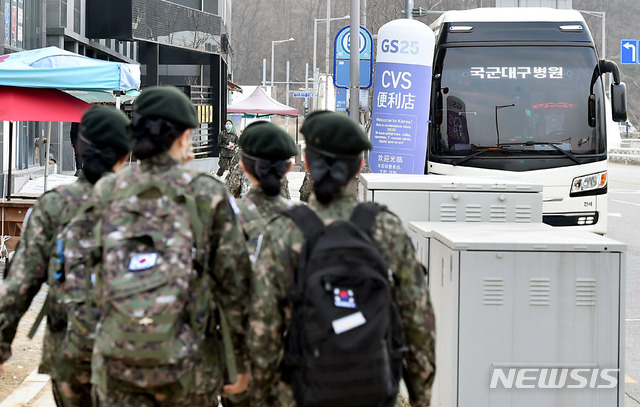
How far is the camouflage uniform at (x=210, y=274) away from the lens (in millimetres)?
3348

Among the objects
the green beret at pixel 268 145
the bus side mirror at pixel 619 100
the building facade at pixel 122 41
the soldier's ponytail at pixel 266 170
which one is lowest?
the soldier's ponytail at pixel 266 170

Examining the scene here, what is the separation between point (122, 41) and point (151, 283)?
26.5 metres

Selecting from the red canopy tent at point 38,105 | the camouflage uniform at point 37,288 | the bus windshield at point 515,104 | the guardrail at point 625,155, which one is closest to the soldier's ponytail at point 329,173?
the camouflage uniform at point 37,288

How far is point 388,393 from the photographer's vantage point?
10.3ft

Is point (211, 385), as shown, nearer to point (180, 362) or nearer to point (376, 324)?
point (180, 362)

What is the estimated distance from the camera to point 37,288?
3898 mm

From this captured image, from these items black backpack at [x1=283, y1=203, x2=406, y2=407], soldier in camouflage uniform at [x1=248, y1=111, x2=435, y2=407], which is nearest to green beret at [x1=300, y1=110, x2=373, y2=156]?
soldier in camouflage uniform at [x1=248, y1=111, x2=435, y2=407]

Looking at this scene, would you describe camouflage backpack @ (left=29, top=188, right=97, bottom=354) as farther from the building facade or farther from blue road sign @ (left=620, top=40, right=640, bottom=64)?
blue road sign @ (left=620, top=40, right=640, bottom=64)

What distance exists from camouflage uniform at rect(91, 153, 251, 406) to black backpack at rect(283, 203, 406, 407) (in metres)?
0.43

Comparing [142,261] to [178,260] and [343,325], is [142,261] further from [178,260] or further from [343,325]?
[343,325]

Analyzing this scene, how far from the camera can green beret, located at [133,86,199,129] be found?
3457mm

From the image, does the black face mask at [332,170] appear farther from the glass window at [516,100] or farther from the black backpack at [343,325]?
the glass window at [516,100]

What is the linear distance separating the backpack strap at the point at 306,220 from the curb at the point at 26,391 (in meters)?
3.57

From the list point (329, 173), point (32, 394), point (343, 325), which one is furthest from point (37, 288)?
point (32, 394)
